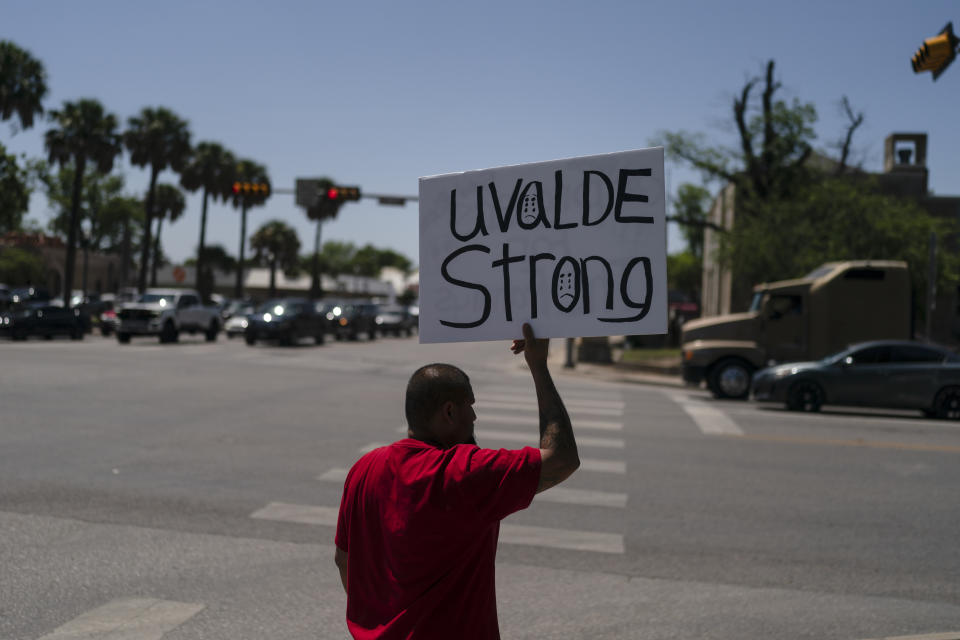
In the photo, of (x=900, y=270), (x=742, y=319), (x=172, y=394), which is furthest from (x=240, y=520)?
(x=900, y=270)

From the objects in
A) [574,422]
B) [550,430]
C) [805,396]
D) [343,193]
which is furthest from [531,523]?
[343,193]

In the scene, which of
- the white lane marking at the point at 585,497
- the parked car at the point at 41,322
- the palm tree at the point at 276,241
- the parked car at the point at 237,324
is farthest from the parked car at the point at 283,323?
the palm tree at the point at 276,241

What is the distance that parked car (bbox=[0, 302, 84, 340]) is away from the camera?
32406 millimetres

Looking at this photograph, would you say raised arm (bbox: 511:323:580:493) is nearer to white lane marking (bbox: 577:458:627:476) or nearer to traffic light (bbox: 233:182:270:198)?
white lane marking (bbox: 577:458:627:476)

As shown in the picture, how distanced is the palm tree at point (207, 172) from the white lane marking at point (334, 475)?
49.5 meters

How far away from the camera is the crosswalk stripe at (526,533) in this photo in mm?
6895

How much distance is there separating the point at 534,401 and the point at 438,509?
46.9 ft

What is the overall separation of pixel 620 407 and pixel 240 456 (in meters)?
8.31

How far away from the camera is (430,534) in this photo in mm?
2500

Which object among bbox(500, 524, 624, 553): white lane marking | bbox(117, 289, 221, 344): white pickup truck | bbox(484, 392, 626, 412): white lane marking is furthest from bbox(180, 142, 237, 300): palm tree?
bbox(500, 524, 624, 553): white lane marking

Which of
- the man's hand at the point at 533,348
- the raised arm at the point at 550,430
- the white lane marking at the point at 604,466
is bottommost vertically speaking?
the white lane marking at the point at 604,466

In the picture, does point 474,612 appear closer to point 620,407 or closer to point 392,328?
point 620,407

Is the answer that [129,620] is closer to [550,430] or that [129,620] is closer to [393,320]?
[550,430]

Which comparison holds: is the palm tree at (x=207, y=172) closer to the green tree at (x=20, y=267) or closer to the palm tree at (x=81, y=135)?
the palm tree at (x=81, y=135)
